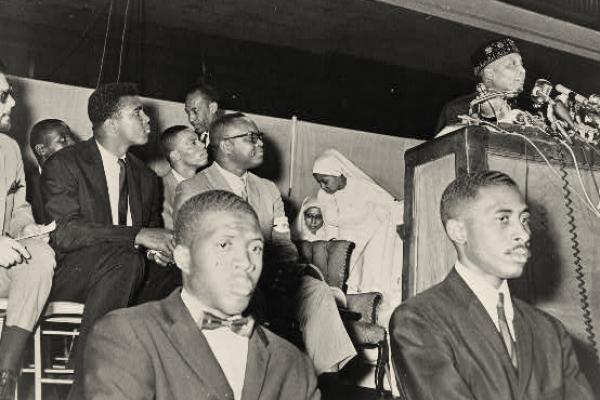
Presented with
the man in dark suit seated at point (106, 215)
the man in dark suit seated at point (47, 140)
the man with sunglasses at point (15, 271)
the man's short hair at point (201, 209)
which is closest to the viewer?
the man's short hair at point (201, 209)

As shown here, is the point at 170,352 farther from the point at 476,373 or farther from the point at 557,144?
the point at 557,144

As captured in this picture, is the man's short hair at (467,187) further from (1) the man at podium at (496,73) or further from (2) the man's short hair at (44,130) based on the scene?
(2) the man's short hair at (44,130)

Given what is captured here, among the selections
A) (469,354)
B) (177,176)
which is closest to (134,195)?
(177,176)

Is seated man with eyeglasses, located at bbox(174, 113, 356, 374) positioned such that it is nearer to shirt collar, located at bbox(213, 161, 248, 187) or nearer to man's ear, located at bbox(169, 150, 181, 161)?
shirt collar, located at bbox(213, 161, 248, 187)

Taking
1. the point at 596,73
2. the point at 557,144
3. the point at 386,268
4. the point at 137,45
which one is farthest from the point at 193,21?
the point at 557,144

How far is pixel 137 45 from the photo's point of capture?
9039 mm

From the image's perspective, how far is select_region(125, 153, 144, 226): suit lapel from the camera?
3.69m

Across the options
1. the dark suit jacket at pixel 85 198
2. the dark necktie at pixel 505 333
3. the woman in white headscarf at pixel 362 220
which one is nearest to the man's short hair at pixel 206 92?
the woman in white headscarf at pixel 362 220

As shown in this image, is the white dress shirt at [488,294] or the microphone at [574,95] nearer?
the white dress shirt at [488,294]

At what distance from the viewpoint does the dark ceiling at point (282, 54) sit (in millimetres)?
8617

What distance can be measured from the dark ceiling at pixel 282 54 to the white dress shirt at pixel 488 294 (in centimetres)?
630

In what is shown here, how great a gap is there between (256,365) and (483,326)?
765mm

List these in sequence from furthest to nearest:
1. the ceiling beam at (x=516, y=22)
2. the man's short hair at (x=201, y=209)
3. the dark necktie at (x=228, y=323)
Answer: the ceiling beam at (x=516, y=22)
the man's short hair at (x=201, y=209)
the dark necktie at (x=228, y=323)

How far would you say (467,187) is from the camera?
248 cm
